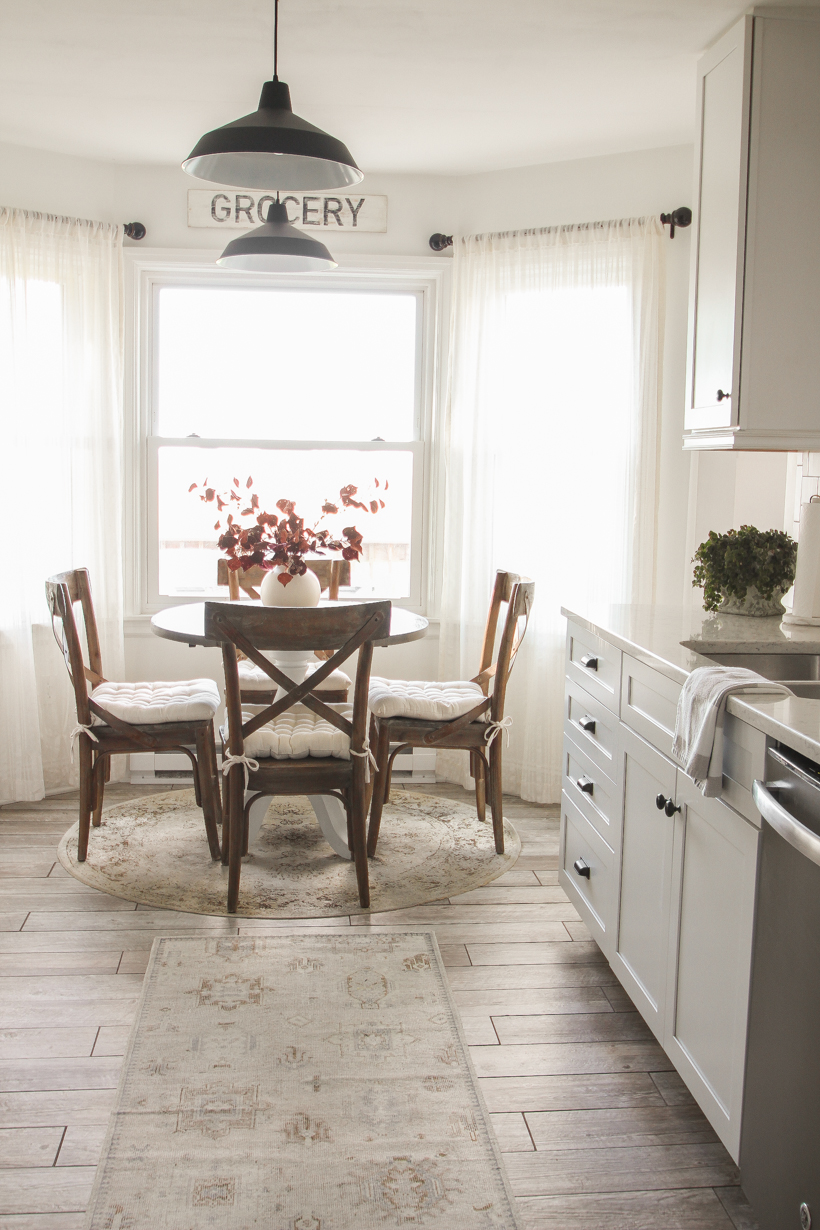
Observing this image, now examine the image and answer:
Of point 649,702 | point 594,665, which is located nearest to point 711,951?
point 649,702

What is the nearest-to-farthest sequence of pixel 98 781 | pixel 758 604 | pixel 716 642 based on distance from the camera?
pixel 716 642 < pixel 758 604 < pixel 98 781

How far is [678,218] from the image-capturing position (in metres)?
4.07

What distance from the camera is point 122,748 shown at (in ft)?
11.2

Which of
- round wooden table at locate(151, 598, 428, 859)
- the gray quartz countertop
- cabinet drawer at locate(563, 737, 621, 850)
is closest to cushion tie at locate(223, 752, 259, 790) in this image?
round wooden table at locate(151, 598, 428, 859)

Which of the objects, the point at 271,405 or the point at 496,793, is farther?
the point at 271,405

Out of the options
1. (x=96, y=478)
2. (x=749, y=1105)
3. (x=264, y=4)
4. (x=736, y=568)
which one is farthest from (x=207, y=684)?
(x=749, y=1105)

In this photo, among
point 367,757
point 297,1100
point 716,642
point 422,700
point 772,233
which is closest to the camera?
point 297,1100

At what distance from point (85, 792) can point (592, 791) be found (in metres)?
1.69

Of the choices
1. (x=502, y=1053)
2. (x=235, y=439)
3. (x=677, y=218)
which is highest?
(x=677, y=218)

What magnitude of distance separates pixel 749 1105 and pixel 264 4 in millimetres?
2794

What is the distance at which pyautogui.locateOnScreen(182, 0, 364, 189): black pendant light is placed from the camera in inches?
88.2

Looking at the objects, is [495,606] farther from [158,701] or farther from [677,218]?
[677,218]

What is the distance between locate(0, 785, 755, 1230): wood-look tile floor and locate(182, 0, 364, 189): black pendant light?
2032mm

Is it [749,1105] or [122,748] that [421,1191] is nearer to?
[749,1105]
